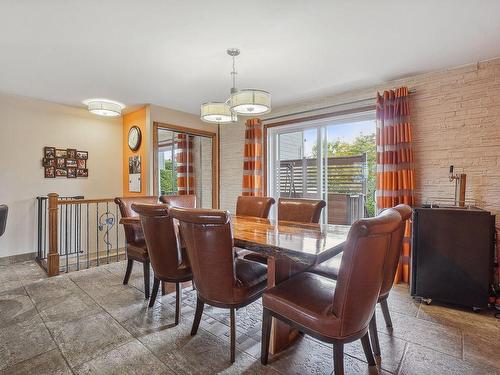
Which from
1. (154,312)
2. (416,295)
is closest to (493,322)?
(416,295)

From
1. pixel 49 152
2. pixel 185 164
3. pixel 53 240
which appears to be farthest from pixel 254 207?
pixel 49 152

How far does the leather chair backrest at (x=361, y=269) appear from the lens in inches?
46.8

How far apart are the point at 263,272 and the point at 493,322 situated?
1999 millimetres

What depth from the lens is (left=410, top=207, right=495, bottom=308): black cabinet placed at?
A: 2328mm

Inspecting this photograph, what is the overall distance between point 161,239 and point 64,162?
335cm

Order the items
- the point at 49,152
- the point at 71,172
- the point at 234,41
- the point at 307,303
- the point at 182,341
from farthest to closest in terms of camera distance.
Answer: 1. the point at 71,172
2. the point at 49,152
3. the point at 234,41
4. the point at 182,341
5. the point at 307,303

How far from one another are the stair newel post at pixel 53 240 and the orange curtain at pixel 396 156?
13.2 feet

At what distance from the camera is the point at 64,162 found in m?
4.31

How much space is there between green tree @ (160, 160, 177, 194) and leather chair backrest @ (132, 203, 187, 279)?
2724 mm

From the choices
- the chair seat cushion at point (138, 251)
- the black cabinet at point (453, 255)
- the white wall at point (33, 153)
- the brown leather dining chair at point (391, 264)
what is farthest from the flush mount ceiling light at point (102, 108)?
the black cabinet at point (453, 255)

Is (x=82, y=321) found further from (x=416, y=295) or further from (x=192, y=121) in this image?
(x=192, y=121)

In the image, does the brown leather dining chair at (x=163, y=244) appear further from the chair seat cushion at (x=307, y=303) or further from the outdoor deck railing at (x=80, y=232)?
the outdoor deck railing at (x=80, y=232)

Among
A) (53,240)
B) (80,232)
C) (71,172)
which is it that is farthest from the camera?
(80,232)

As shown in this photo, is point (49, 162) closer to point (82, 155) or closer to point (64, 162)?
point (64, 162)
